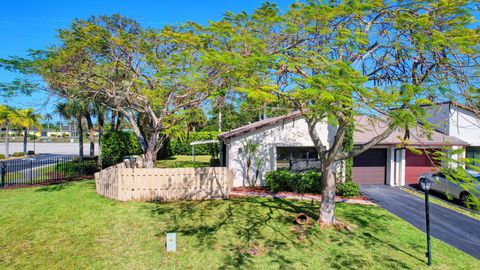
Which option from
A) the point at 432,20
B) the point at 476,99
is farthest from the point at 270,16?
the point at 476,99

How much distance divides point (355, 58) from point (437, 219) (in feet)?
24.8

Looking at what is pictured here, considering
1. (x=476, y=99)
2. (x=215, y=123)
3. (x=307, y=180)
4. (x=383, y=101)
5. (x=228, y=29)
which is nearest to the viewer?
(x=383, y=101)

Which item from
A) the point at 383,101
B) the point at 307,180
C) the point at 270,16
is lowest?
the point at 307,180

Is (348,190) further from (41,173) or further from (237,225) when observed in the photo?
(41,173)

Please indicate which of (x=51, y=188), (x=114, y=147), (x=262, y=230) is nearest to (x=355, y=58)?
(x=262, y=230)

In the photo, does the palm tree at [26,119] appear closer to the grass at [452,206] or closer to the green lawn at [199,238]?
the green lawn at [199,238]

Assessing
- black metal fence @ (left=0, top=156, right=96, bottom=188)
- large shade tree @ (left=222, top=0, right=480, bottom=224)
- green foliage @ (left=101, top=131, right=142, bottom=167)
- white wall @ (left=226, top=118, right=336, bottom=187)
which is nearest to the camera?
large shade tree @ (left=222, top=0, right=480, bottom=224)

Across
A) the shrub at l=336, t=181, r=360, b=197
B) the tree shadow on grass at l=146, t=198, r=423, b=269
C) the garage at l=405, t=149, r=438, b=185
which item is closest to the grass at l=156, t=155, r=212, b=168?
the tree shadow on grass at l=146, t=198, r=423, b=269

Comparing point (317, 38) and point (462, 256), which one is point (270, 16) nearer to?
point (317, 38)

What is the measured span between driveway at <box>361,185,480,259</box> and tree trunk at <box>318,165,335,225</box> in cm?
343

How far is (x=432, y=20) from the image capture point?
27.2 feet

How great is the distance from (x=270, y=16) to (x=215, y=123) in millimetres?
33209

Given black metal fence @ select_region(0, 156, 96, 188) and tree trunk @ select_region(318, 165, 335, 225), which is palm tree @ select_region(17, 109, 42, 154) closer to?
black metal fence @ select_region(0, 156, 96, 188)

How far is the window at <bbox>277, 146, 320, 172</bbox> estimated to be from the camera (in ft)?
55.1
